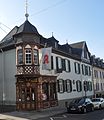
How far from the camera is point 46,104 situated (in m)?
27.5

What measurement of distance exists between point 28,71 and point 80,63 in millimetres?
16154

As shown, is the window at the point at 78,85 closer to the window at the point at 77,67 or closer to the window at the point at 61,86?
the window at the point at 77,67

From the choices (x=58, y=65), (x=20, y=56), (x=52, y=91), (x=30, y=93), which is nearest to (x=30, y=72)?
(x=20, y=56)

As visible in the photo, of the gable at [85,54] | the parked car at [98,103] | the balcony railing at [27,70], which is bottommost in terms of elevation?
the parked car at [98,103]

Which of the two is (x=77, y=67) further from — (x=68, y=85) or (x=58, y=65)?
(x=58, y=65)

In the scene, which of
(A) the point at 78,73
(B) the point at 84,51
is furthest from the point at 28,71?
(B) the point at 84,51

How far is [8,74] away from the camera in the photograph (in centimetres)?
2792

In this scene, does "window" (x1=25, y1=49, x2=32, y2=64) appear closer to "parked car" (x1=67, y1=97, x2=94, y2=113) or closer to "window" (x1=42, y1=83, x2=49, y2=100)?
"window" (x1=42, y1=83, x2=49, y2=100)

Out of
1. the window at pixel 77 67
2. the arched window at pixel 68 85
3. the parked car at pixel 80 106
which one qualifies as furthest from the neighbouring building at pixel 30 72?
the window at pixel 77 67

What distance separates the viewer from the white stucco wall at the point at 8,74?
88.6 ft

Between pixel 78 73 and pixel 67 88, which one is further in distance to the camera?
pixel 78 73

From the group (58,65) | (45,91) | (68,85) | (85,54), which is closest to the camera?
(45,91)

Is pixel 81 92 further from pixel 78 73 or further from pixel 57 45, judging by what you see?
pixel 57 45

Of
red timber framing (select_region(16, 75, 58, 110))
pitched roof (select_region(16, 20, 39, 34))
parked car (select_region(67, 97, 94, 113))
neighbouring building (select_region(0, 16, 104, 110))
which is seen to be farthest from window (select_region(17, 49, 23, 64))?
parked car (select_region(67, 97, 94, 113))
